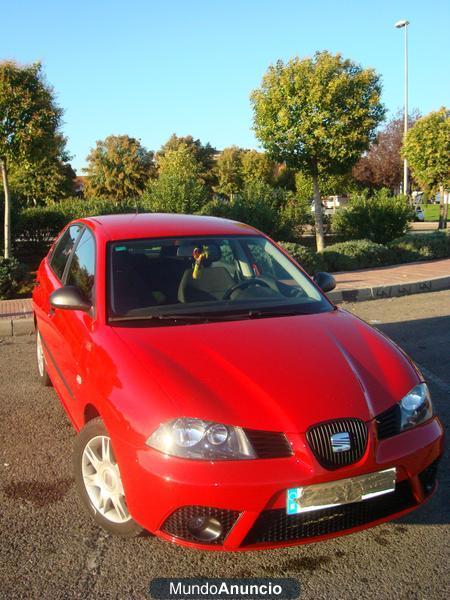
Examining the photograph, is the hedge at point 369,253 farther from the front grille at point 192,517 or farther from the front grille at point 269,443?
the front grille at point 192,517

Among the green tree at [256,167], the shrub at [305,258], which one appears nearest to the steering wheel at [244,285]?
the shrub at [305,258]

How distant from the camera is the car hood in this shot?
2.58 metres

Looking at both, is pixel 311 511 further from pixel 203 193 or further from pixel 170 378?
pixel 203 193

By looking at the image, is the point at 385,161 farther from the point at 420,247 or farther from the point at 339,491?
the point at 339,491

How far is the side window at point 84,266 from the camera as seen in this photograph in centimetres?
376

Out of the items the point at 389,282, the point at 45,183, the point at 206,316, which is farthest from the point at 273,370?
the point at 45,183

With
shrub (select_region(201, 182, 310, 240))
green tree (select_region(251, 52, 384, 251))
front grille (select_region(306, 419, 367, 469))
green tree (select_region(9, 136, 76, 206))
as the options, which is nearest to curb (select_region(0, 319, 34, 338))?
front grille (select_region(306, 419, 367, 469))

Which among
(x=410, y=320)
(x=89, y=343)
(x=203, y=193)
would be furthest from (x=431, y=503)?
(x=203, y=193)

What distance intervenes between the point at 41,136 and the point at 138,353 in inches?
343

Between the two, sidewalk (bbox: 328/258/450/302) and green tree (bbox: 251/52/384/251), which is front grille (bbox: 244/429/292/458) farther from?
green tree (bbox: 251/52/384/251)

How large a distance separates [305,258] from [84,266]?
821 cm

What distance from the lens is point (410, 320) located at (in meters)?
8.25

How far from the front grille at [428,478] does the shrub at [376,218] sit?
14.4 meters

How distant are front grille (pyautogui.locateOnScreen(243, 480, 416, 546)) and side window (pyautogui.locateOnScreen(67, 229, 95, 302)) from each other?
1.74m
